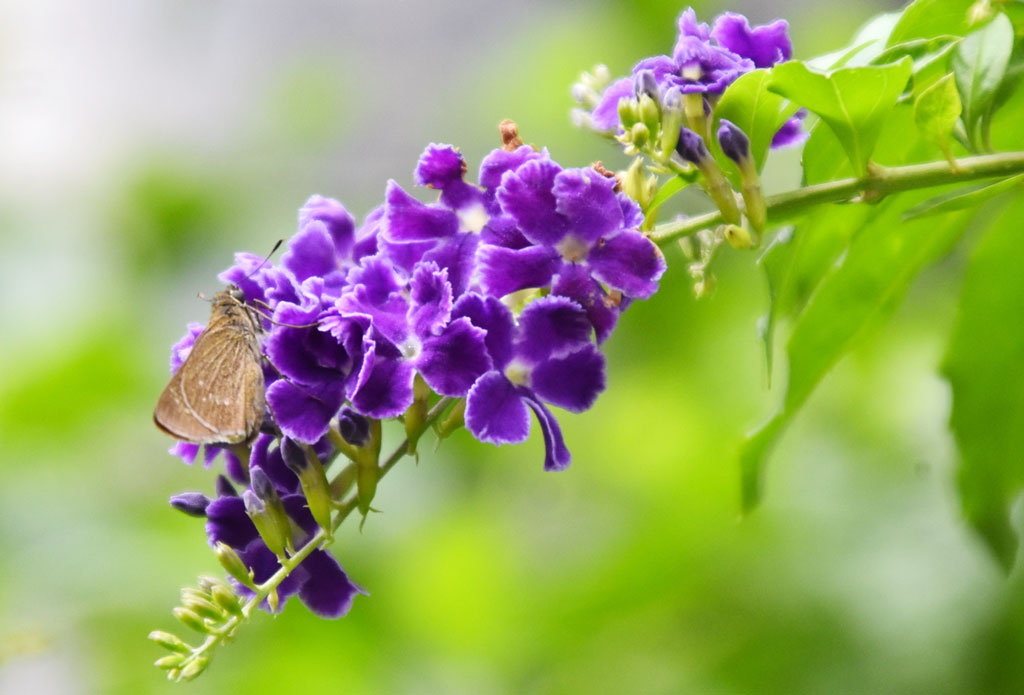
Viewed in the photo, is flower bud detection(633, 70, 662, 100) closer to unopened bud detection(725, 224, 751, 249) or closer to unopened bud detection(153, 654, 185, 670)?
unopened bud detection(725, 224, 751, 249)

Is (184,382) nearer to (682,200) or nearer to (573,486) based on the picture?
(573,486)

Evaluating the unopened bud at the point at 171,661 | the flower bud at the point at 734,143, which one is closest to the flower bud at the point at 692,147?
the flower bud at the point at 734,143

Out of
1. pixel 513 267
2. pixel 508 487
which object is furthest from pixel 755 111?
pixel 508 487

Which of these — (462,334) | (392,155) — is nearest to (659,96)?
(462,334)

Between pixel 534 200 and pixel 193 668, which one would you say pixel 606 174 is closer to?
pixel 534 200

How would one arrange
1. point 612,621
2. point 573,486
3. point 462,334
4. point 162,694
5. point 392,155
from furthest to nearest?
point 392,155 < point 573,486 < point 162,694 < point 612,621 < point 462,334

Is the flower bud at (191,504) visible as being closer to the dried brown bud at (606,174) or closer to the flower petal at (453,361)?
the flower petal at (453,361)
